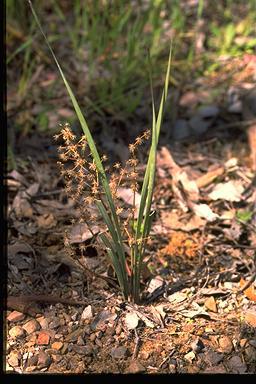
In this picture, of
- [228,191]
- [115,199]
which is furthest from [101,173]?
[228,191]

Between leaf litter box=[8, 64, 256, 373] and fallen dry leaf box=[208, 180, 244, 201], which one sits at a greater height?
fallen dry leaf box=[208, 180, 244, 201]

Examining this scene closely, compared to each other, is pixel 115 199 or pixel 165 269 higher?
pixel 115 199

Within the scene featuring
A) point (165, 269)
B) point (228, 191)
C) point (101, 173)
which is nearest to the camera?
point (101, 173)

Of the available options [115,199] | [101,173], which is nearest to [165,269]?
A: [115,199]

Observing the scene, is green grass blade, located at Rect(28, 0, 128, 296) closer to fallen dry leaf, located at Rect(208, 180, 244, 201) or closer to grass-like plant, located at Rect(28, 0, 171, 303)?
grass-like plant, located at Rect(28, 0, 171, 303)

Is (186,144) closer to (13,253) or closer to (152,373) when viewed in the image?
(13,253)

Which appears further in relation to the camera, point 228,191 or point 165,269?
point 228,191

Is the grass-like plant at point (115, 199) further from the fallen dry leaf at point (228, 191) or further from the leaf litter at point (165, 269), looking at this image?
the fallen dry leaf at point (228, 191)

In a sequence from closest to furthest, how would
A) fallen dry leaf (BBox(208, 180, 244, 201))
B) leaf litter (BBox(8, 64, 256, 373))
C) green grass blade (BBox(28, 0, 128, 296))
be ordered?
green grass blade (BBox(28, 0, 128, 296)) < leaf litter (BBox(8, 64, 256, 373)) < fallen dry leaf (BBox(208, 180, 244, 201))

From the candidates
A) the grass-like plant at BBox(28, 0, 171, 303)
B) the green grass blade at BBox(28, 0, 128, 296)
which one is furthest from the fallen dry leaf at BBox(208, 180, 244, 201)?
the green grass blade at BBox(28, 0, 128, 296)

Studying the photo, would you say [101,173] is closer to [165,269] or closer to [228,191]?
[165,269]

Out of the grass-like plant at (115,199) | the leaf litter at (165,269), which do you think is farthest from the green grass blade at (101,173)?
the leaf litter at (165,269)

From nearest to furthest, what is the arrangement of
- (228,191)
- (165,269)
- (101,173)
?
(101,173)
(165,269)
(228,191)
